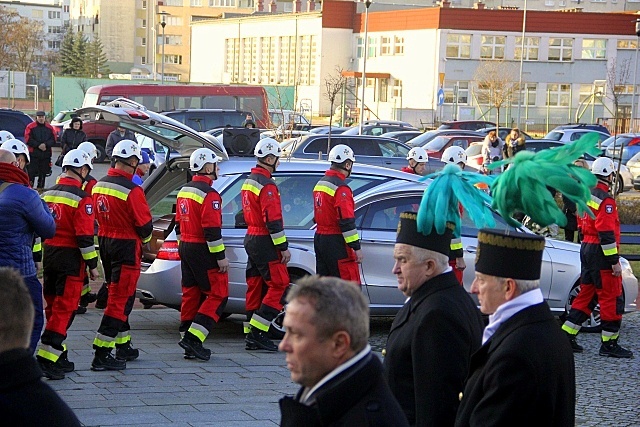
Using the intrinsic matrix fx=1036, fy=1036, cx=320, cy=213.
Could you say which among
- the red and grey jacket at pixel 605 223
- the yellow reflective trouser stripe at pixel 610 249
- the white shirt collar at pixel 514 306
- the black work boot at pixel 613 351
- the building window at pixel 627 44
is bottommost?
the black work boot at pixel 613 351

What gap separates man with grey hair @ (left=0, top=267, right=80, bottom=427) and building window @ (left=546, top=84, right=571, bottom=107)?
70.5 meters

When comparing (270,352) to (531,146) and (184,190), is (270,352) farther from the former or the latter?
(531,146)

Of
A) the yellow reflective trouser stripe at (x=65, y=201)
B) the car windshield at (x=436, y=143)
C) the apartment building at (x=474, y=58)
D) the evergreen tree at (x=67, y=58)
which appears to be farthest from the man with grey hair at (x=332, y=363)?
the evergreen tree at (x=67, y=58)

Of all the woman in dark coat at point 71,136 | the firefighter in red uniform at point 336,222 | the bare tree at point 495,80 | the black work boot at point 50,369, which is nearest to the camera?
the black work boot at point 50,369

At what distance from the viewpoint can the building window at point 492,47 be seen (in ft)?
233

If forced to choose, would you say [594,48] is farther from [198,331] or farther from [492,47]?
[198,331]

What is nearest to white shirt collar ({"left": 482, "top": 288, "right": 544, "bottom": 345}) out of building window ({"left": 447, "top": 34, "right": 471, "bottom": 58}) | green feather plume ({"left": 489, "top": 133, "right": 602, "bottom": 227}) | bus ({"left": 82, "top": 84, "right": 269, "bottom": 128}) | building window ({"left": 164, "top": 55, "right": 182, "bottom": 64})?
green feather plume ({"left": 489, "top": 133, "right": 602, "bottom": 227})

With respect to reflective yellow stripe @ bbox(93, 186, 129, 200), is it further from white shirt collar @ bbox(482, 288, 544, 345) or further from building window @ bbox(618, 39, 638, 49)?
building window @ bbox(618, 39, 638, 49)

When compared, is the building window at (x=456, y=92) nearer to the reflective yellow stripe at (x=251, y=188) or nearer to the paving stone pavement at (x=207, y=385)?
the paving stone pavement at (x=207, y=385)

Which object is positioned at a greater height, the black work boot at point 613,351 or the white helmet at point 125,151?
the white helmet at point 125,151

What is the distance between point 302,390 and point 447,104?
220 ft

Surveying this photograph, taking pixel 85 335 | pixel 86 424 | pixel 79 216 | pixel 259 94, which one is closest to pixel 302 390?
pixel 86 424

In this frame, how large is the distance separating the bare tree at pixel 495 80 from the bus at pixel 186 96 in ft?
86.2

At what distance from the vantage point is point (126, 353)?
9617 mm
